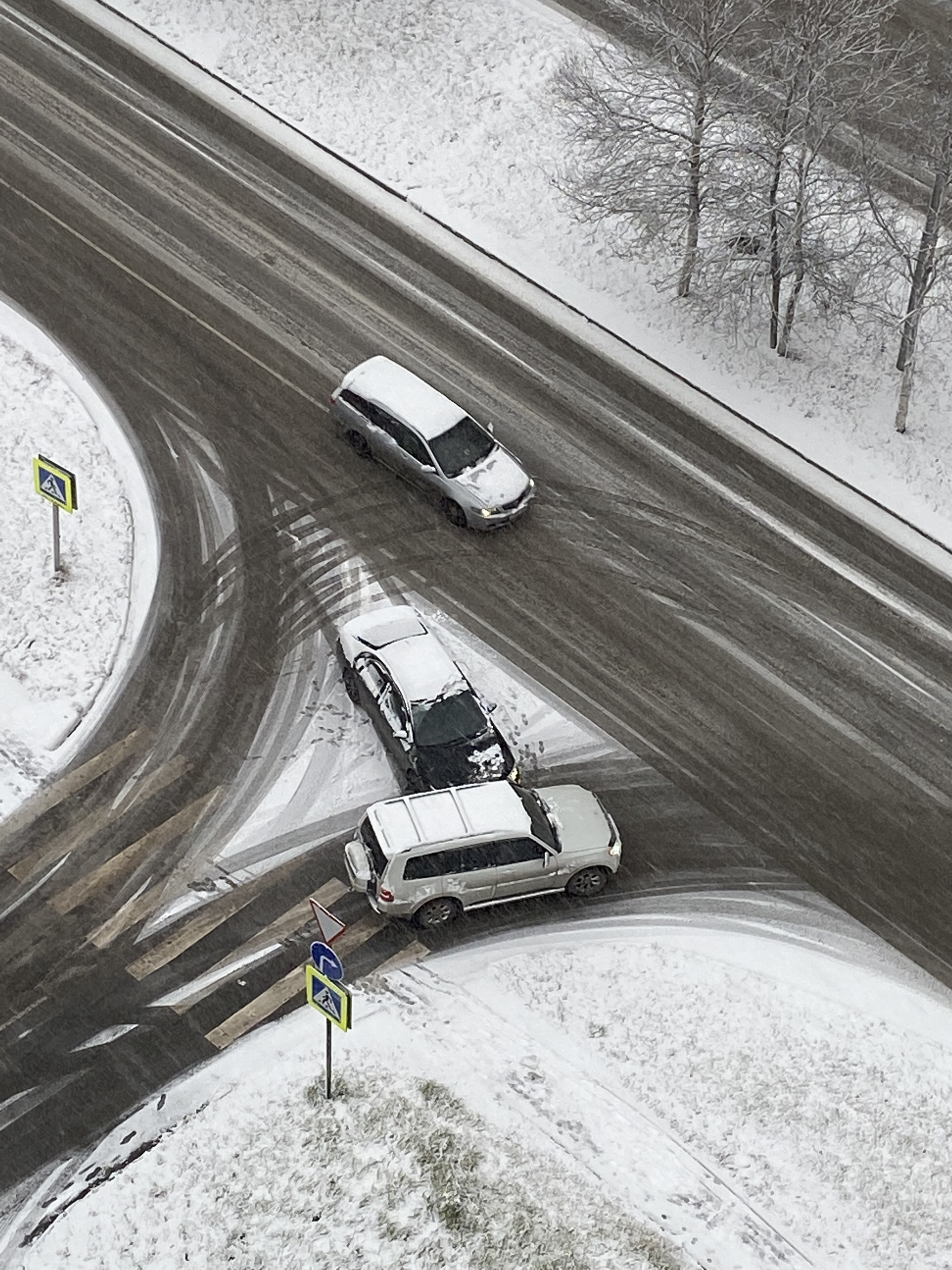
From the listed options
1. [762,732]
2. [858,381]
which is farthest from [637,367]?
[762,732]

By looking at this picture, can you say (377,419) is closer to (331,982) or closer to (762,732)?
(762,732)

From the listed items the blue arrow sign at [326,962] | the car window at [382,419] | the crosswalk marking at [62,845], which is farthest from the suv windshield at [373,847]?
the car window at [382,419]

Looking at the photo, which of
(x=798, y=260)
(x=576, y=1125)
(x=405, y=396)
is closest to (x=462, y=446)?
(x=405, y=396)

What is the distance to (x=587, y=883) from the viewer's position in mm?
21922

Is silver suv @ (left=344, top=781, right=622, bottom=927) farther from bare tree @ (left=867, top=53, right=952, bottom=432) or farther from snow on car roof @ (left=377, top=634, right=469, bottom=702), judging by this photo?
bare tree @ (left=867, top=53, right=952, bottom=432)

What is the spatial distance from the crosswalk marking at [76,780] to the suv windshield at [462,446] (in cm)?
733

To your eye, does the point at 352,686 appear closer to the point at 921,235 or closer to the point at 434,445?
the point at 434,445

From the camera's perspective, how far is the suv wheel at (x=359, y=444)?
27.8 metres

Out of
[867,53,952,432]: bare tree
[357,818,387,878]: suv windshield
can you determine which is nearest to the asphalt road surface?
[357,818,387,878]: suv windshield

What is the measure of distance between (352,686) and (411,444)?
5.30 metres

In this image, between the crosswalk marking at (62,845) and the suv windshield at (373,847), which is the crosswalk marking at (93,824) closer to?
the crosswalk marking at (62,845)

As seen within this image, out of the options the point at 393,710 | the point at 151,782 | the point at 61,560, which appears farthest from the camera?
the point at 61,560

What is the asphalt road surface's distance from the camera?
21.2 meters

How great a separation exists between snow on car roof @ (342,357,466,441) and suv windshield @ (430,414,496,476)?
13 centimetres
